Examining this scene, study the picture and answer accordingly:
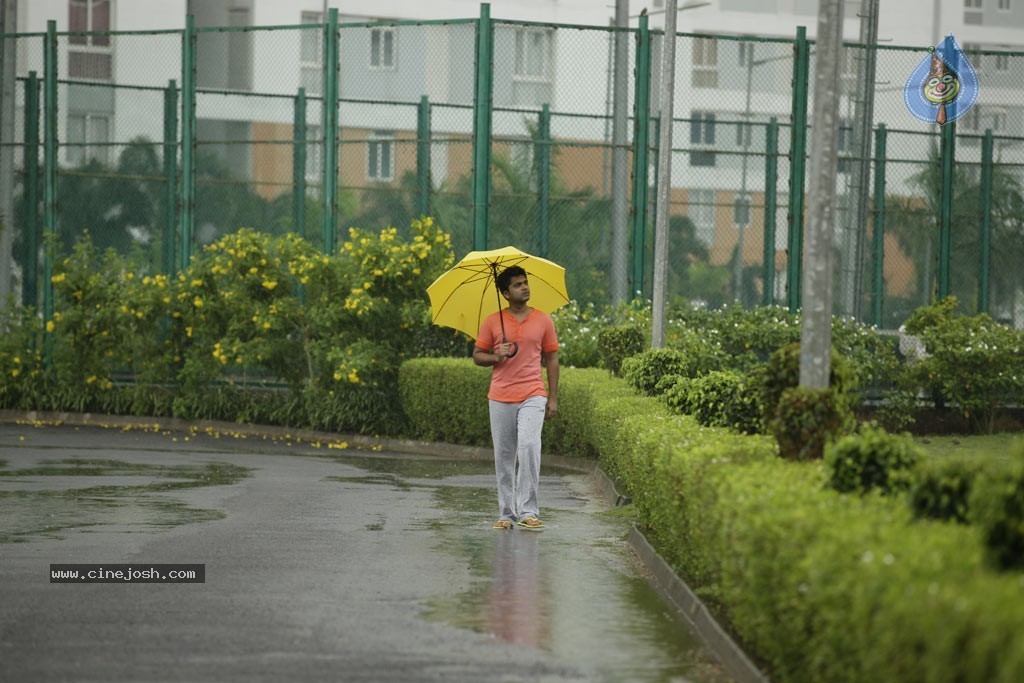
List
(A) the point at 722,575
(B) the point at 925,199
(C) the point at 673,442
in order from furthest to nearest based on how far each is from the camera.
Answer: (B) the point at 925,199, (C) the point at 673,442, (A) the point at 722,575

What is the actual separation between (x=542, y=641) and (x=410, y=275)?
13.5m

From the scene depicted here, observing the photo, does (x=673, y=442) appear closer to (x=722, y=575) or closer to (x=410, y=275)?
(x=722, y=575)

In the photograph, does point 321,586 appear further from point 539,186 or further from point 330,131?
point 539,186

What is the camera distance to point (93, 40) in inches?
1725

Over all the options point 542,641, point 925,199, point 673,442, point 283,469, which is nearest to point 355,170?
point 925,199

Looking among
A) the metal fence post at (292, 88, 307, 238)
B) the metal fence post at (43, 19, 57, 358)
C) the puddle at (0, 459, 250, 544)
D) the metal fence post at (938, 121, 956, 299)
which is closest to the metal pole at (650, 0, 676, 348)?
the puddle at (0, 459, 250, 544)

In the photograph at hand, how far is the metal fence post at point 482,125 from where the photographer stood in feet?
74.5

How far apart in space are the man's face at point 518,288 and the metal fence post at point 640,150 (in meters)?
11.3

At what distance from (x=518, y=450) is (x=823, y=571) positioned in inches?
256

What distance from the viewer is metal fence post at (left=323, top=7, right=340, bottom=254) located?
23766mm

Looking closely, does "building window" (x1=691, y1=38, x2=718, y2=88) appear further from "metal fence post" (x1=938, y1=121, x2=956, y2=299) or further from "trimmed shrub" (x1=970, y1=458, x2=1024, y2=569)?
"trimmed shrub" (x1=970, y1=458, x2=1024, y2=569)

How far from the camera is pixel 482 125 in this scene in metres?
22.8

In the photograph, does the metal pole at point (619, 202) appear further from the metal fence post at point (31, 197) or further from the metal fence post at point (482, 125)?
the metal fence post at point (31, 197)

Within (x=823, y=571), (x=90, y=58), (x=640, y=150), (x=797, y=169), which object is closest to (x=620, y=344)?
(x=640, y=150)
